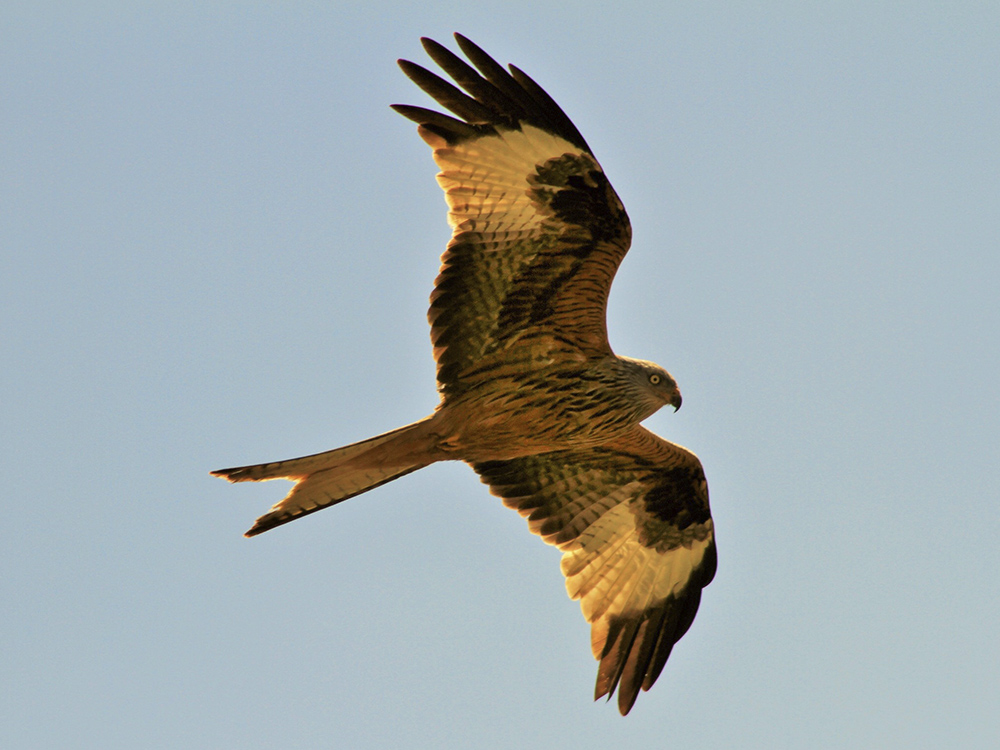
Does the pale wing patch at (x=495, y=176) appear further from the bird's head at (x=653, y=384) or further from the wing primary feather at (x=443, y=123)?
the bird's head at (x=653, y=384)

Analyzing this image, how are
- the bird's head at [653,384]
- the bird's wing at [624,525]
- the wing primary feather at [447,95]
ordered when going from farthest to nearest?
the bird's wing at [624,525] < the bird's head at [653,384] < the wing primary feather at [447,95]

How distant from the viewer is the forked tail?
7.34 metres

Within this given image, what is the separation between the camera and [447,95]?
7.27 metres

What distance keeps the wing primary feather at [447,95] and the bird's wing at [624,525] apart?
301 centimetres

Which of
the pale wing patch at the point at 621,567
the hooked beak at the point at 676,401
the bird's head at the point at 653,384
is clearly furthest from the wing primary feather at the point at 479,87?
the pale wing patch at the point at 621,567

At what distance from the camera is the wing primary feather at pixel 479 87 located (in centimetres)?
709

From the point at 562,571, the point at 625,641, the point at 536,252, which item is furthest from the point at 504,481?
the point at 536,252

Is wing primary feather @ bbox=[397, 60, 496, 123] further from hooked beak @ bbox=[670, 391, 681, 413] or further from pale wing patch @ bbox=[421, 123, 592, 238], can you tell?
hooked beak @ bbox=[670, 391, 681, 413]

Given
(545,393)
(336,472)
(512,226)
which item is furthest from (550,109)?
(336,472)

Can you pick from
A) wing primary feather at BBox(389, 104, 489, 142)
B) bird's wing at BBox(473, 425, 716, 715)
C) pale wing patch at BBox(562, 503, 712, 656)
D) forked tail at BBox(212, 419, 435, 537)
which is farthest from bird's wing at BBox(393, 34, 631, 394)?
pale wing patch at BBox(562, 503, 712, 656)

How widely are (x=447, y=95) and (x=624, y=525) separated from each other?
4.01 metres

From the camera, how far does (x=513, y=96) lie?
7383 millimetres

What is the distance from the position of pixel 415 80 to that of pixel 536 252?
4.65ft

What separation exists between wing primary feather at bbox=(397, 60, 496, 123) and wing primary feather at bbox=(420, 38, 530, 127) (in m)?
0.04
